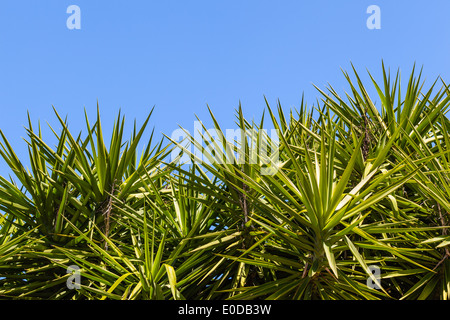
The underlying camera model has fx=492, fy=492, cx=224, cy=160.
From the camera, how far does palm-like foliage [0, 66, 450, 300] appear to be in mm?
2227

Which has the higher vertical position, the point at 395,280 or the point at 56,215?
the point at 56,215

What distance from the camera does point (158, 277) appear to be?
2361 millimetres

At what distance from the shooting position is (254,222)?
2.73m

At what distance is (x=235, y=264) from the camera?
2.65 m

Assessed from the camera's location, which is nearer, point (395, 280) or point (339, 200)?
point (339, 200)

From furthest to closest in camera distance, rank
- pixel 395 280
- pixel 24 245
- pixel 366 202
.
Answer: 1. pixel 24 245
2. pixel 395 280
3. pixel 366 202

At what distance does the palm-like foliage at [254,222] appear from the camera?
223 centimetres

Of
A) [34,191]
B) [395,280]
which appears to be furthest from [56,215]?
[395,280]
